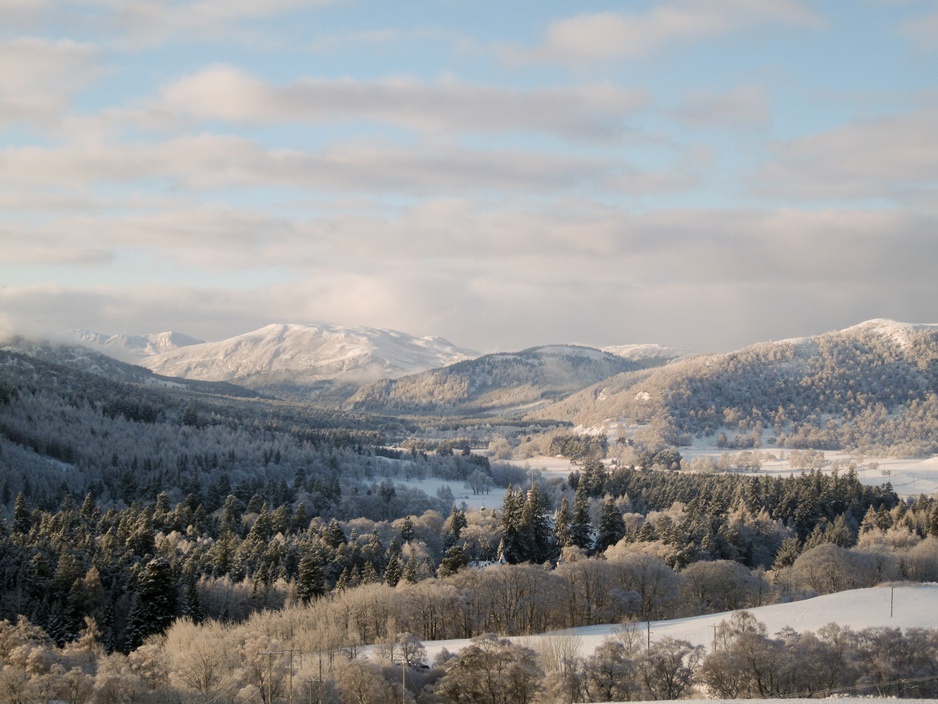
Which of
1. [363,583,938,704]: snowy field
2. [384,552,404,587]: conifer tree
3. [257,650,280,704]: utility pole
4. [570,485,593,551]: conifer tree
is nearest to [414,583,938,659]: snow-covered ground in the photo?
[363,583,938,704]: snowy field

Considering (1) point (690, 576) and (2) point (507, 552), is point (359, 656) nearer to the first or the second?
(1) point (690, 576)

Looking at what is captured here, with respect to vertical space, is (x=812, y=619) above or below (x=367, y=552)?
above

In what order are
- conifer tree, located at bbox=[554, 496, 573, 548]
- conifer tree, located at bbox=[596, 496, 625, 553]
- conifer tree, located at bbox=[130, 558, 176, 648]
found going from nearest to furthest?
conifer tree, located at bbox=[130, 558, 176, 648]
conifer tree, located at bbox=[554, 496, 573, 548]
conifer tree, located at bbox=[596, 496, 625, 553]

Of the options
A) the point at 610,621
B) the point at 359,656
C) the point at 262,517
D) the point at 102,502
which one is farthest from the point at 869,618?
the point at 102,502

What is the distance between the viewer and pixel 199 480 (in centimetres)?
19425

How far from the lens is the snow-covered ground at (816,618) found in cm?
7656

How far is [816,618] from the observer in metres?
80.0

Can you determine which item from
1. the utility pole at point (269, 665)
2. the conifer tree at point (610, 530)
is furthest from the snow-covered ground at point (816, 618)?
the conifer tree at point (610, 530)

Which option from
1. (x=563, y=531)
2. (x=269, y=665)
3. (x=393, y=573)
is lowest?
(x=393, y=573)

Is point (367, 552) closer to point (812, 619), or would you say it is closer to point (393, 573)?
point (393, 573)

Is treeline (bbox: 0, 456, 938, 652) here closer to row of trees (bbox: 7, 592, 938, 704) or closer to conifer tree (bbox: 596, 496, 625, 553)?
conifer tree (bbox: 596, 496, 625, 553)

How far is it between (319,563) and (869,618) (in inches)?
2226

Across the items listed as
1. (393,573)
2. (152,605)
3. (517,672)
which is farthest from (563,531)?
(517,672)

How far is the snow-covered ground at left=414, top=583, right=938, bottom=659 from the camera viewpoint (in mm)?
76562
